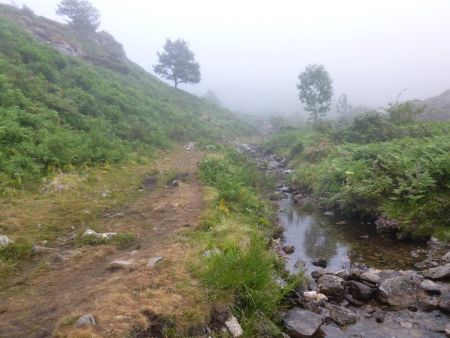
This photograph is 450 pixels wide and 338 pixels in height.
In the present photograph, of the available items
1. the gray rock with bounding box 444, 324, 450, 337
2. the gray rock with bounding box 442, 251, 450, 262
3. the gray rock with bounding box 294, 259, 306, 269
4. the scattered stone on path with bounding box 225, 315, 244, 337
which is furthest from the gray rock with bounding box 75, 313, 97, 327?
the gray rock with bounding box 442, 251, 450, 262

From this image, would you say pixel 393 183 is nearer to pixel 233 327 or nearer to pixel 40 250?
pixel 233 327

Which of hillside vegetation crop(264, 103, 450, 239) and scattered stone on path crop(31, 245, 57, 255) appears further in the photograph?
hillside vegetation crop(264, 103, 450, 239)

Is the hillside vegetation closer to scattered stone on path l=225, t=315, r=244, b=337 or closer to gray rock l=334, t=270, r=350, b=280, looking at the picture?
gray rock l=334, t=270, r=350, b=280

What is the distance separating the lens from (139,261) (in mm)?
7094

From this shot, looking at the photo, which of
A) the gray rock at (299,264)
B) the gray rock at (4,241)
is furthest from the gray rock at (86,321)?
the gray rock at (299,264)

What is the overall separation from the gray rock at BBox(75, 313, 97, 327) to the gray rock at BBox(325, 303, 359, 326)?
3.99 m

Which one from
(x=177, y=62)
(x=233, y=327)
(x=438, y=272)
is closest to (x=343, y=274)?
(x=438, y=272)

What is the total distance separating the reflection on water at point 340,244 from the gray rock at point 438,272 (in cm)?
71

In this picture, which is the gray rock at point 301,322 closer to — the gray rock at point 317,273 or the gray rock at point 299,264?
the gray rock at point 317,273

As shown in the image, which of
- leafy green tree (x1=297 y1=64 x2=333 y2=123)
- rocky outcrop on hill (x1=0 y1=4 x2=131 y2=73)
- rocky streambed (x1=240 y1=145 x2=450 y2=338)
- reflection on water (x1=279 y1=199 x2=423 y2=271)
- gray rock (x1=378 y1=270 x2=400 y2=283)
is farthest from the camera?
leafy green tree (x1=297 y1=64 x2=333 y2=123)

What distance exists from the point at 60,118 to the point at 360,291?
48.1ft

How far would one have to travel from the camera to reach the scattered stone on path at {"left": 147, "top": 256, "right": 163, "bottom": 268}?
22.4 feet

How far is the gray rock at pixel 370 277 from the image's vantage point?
25.3 feet

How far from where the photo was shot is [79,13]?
46.7 meters
